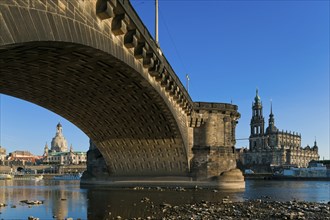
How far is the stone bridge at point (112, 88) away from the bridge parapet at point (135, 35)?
0.16 ft

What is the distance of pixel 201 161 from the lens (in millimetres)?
52031

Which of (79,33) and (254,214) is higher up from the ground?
(79,33)

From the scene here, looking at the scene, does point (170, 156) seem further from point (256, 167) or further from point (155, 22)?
point (256, 167)

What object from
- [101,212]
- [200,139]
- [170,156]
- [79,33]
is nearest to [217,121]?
[200,139]

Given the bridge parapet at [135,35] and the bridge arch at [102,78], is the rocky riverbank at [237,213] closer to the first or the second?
the bridge arch at [102,78]

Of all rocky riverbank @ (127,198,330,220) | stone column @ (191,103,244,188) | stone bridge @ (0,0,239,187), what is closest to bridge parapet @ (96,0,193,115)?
stone bridge @ (0,0,239,187)

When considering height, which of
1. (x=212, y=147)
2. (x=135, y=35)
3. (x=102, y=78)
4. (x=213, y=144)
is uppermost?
(x=135, y=35)

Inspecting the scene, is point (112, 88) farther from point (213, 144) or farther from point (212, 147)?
point (213, 144)

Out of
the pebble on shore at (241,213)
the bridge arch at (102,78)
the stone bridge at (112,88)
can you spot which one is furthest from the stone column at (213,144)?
the pebble on shore at (241,213)

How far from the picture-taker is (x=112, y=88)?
31.7 metres

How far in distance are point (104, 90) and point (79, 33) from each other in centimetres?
1722

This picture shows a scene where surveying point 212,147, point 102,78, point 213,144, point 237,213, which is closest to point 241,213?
point 237,213

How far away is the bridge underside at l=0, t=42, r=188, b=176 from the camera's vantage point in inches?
791

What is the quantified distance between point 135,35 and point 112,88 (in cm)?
986
